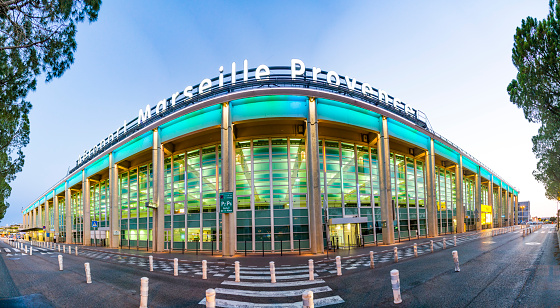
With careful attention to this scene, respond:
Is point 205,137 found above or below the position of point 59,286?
above

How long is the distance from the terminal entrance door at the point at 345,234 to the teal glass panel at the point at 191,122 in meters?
14.8

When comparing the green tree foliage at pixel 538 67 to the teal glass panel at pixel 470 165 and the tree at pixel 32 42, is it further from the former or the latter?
the teal glass panel at pixel 470 165

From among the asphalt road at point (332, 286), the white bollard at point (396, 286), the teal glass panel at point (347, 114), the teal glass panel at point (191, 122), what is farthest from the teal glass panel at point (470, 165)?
the white bollard at point (396, 286)

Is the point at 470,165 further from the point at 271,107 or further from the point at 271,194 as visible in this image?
the point at 271,107

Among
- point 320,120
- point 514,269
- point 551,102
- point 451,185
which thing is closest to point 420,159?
point 451,185

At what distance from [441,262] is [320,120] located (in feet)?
45.6

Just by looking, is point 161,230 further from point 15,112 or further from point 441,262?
point 441,262

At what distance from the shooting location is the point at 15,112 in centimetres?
1416

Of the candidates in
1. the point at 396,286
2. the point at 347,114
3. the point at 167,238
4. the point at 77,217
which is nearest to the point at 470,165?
the point at 347,114

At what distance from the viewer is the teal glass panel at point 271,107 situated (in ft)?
81.0

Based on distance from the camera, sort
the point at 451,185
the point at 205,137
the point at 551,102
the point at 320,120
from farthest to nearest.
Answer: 1. the point at 451,185
2. the point at 205,137
3. the point at 320,120
4. the point at 551,102

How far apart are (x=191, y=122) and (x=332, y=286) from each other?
818 inches

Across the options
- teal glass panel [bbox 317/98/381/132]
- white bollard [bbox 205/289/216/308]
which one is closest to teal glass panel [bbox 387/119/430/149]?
teal glass panel [bbox 317/98/381/132]

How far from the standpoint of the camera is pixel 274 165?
87.8 ft
